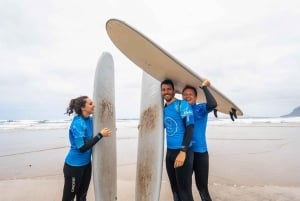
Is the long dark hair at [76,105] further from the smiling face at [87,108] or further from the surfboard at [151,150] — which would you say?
the surfboard at [151,150]

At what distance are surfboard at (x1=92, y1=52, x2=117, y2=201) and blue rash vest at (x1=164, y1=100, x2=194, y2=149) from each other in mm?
1010

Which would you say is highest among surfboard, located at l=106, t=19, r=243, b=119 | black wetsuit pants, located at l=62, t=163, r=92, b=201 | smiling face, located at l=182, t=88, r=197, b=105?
surfboard, located at l=106, t=19, r=243, b=119

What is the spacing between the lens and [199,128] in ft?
9.32

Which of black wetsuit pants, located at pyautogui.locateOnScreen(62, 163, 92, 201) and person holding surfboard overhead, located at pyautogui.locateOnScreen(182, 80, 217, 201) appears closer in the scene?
black wetsuit pants, located at pyautogui.locateOnScreen(62, 163, 92, 201)

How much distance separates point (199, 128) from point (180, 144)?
0.32 meters

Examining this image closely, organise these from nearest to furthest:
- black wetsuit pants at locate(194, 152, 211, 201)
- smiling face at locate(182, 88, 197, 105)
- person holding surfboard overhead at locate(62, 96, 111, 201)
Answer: person holding surfboard overhead at locate(62, 96, 111, 201) → black wetsuit pants at locate(194, 152, 211, 201) → smiling face at locate(182, 88, 197, 105)

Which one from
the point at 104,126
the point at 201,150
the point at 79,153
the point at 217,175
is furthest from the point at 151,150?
the point at 217,175

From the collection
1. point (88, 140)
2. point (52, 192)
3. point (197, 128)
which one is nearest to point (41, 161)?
point (52, 192)

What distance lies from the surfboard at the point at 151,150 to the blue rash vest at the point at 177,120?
725 mm

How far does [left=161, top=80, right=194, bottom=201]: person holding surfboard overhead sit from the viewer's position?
101 inches

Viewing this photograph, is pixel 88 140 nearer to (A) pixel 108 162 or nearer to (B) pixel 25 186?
(A) pixel 108 162

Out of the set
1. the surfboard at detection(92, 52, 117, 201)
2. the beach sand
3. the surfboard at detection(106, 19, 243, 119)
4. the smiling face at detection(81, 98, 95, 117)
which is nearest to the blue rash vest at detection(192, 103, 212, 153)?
the surfboard at detection(106, 19, 243, 119)

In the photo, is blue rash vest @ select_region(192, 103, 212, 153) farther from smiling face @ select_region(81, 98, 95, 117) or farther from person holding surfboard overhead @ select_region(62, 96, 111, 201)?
smiling face @ select_region(81, 98, 95, 117)

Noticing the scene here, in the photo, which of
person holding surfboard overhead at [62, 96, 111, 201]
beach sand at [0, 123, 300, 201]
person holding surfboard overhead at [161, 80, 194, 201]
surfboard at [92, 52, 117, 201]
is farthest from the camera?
beach sand at [0, 123, 300, 201]
